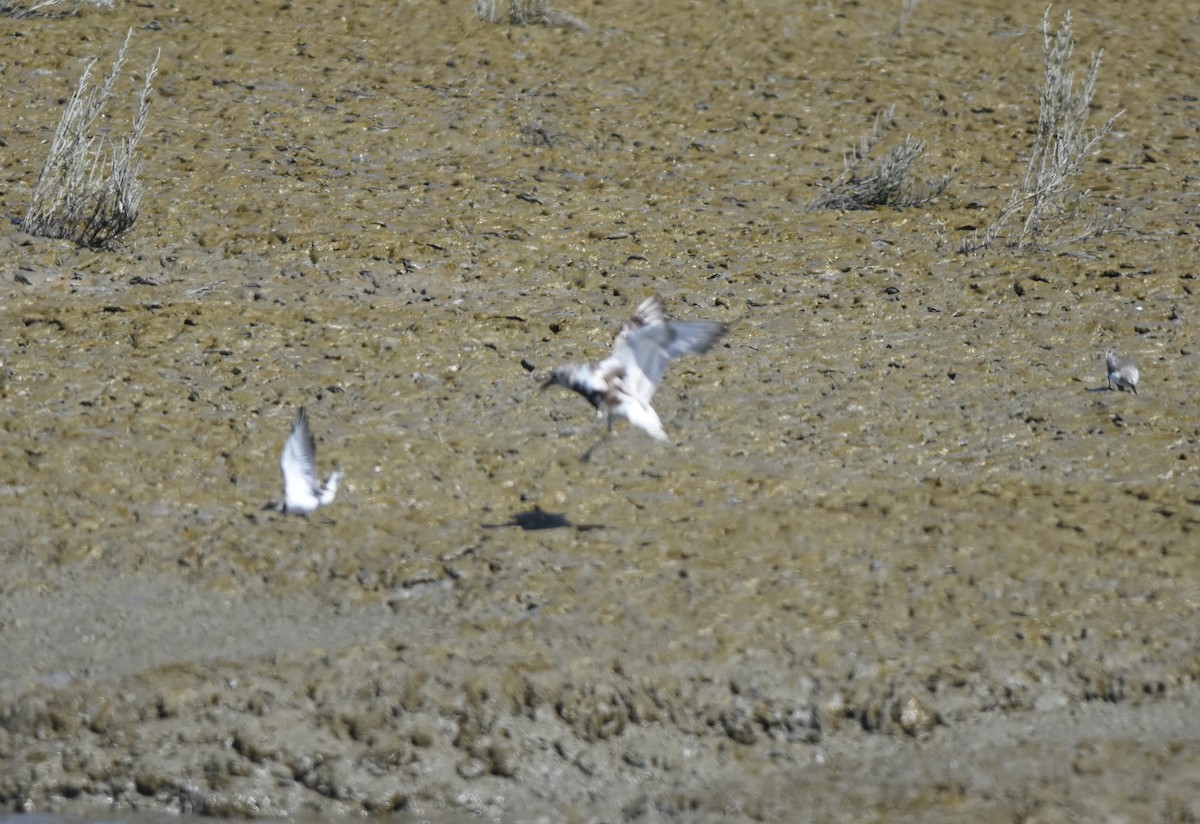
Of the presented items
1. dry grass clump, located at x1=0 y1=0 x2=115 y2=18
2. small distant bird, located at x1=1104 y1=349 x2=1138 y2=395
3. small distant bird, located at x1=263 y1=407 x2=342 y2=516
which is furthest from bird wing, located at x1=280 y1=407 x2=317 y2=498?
dry grass clump, located at x1=0 y1=0 x2=115 y2=18

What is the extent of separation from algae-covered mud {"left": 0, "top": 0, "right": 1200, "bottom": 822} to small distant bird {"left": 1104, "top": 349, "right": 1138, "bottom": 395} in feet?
0.47

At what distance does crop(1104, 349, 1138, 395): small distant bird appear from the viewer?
7.88 metres

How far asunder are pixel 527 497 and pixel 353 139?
4301 mm

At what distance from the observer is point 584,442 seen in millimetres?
7566

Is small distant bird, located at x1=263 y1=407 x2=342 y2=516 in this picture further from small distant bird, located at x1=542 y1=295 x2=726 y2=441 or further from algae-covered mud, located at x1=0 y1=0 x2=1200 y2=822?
small distant bird, located at x1=542 y1=295 x2=726 y2=441

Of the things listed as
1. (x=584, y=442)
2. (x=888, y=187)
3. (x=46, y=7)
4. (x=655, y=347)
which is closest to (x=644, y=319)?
(x=655, y=347)

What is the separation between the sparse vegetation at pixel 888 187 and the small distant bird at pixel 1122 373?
2.51 metres

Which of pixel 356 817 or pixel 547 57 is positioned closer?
pixel 356 817

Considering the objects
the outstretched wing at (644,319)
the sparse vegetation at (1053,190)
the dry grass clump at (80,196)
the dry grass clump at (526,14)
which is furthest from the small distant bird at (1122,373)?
the dry grass clump at (526,14)

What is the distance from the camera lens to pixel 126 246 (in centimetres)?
914

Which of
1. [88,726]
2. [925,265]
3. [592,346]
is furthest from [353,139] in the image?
[88,726]

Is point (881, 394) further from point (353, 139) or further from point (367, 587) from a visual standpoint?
point (353, 139)

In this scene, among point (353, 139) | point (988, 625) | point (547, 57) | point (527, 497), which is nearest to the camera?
point (988, 625)

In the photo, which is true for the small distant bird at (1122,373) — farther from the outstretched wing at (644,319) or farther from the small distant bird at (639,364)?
the outstretched wing at (644,319)
